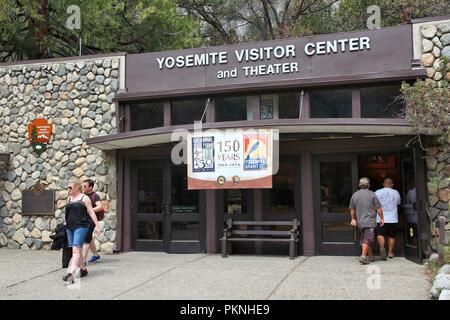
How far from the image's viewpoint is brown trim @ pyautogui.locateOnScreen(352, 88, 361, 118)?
35.6 feet

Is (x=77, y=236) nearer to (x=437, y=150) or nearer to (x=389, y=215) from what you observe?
(x=389, y=215)

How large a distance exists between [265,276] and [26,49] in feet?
45.7

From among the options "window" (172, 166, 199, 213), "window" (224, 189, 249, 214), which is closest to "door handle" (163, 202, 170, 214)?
"window" (172, 166, 199, 213)

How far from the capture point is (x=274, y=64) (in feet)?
37.9

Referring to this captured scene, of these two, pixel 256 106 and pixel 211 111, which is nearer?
pixel 256 106

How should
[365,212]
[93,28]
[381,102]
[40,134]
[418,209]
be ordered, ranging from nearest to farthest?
1. [365,212]
2. [418,209]
3. [381,102]
4. [40,134]
5. [93,28]

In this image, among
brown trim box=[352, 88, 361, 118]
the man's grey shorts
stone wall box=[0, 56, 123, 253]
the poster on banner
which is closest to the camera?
the man's grey shorts

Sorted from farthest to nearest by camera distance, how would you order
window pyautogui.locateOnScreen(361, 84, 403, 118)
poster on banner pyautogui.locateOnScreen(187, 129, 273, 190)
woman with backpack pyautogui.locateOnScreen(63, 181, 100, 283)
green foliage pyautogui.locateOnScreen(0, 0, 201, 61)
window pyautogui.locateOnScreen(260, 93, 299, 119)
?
green foliage pyautogui.locateOnScreen(0, 0, 201, 61) < window pyautogui.locateOnScreen(260, 93, 299, 119) < window pyautogui.locateOnScreen(361, 84, 403, 118) < poster on banner pyautogui.locateOnScreen(187, 129, 273, 190) < woman with backpack pyautogui.locateOnScreen(63, 181, 100, 283)

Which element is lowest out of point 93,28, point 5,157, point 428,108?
point 5,157

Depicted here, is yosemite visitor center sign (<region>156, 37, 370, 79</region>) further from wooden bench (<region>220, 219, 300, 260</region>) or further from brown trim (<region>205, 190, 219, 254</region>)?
wooden bench (<region>220, 219, 300, 260</region>)

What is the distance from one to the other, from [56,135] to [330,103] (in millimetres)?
6777

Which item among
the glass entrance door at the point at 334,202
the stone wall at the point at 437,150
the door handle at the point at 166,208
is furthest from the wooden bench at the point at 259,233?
the stone wall at the point at 437,150

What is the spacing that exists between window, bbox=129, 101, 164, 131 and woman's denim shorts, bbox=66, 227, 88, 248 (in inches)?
165

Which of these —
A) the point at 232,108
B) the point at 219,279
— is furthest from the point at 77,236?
the point at 232,108
